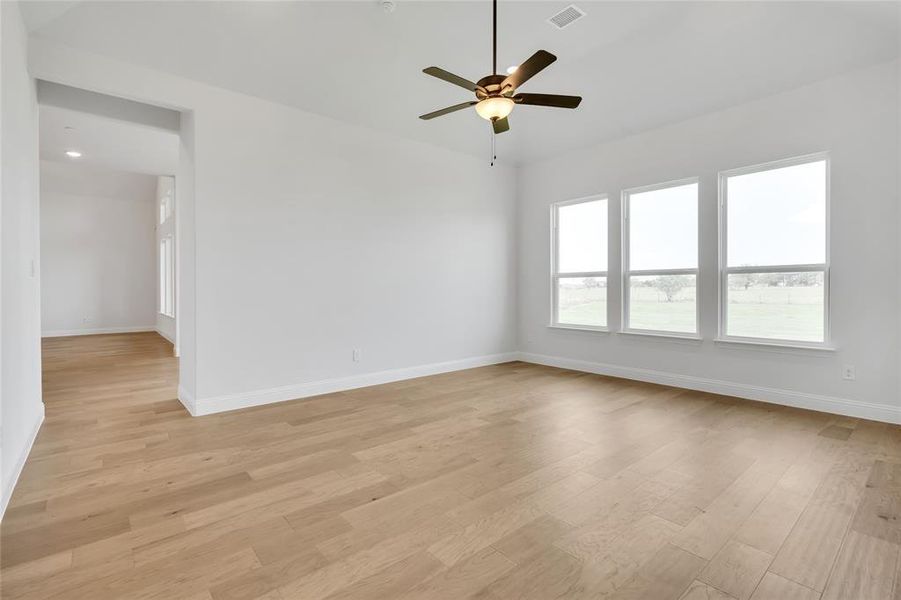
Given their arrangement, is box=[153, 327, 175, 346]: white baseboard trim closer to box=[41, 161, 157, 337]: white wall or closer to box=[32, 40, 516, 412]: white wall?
box=[41, 161, 157, 337]: white wall

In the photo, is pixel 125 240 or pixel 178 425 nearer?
pixel 178 425

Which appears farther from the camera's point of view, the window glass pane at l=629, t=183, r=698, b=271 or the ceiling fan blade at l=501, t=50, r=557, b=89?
the window glass pane at l=629, t=183, r=698, b=271

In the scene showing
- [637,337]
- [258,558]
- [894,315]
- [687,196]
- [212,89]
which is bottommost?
[258,558]

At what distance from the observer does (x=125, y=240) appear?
10.3 meters

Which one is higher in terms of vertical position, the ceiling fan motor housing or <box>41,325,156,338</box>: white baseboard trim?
the ceiling fan motor housing

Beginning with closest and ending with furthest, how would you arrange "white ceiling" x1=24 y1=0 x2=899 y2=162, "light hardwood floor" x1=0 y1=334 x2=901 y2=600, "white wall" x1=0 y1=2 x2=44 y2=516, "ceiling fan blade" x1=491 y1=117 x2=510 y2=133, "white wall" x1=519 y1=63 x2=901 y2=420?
1. "light hardwood floor" x1=0 y1=334 x2=901 y2=600
2. "white wall" x1=0 y1=2 x2=44 y2=516
3. "ceiling fan blade" x1=491 y1=117 x2=510 y2=133
4. "white ceiling" x1=24 y1=0 x2=899 y2=162
5. "white wall" x1=519 y1=63 x2=901 y2=420

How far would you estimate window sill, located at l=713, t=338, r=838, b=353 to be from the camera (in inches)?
148

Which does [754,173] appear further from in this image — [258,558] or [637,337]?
[258,558]

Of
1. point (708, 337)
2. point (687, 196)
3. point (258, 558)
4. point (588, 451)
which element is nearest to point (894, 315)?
point (708, 337)

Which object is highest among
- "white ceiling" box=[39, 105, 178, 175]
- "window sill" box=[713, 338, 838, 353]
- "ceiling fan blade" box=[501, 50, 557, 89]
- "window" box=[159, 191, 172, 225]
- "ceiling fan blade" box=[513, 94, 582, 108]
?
"white ceiling" box=[39, 105, 178, 175]

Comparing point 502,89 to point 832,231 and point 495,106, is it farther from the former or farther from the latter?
point 832,231

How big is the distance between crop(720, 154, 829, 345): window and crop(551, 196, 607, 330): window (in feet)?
4.67

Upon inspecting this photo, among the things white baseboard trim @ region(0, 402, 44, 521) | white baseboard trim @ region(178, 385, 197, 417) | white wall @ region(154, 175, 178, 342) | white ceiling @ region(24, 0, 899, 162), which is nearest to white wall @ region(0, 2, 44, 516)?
A: white baseboard trim @ region(0, 402, 44, 521)

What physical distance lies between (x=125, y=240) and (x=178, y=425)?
9.33m
